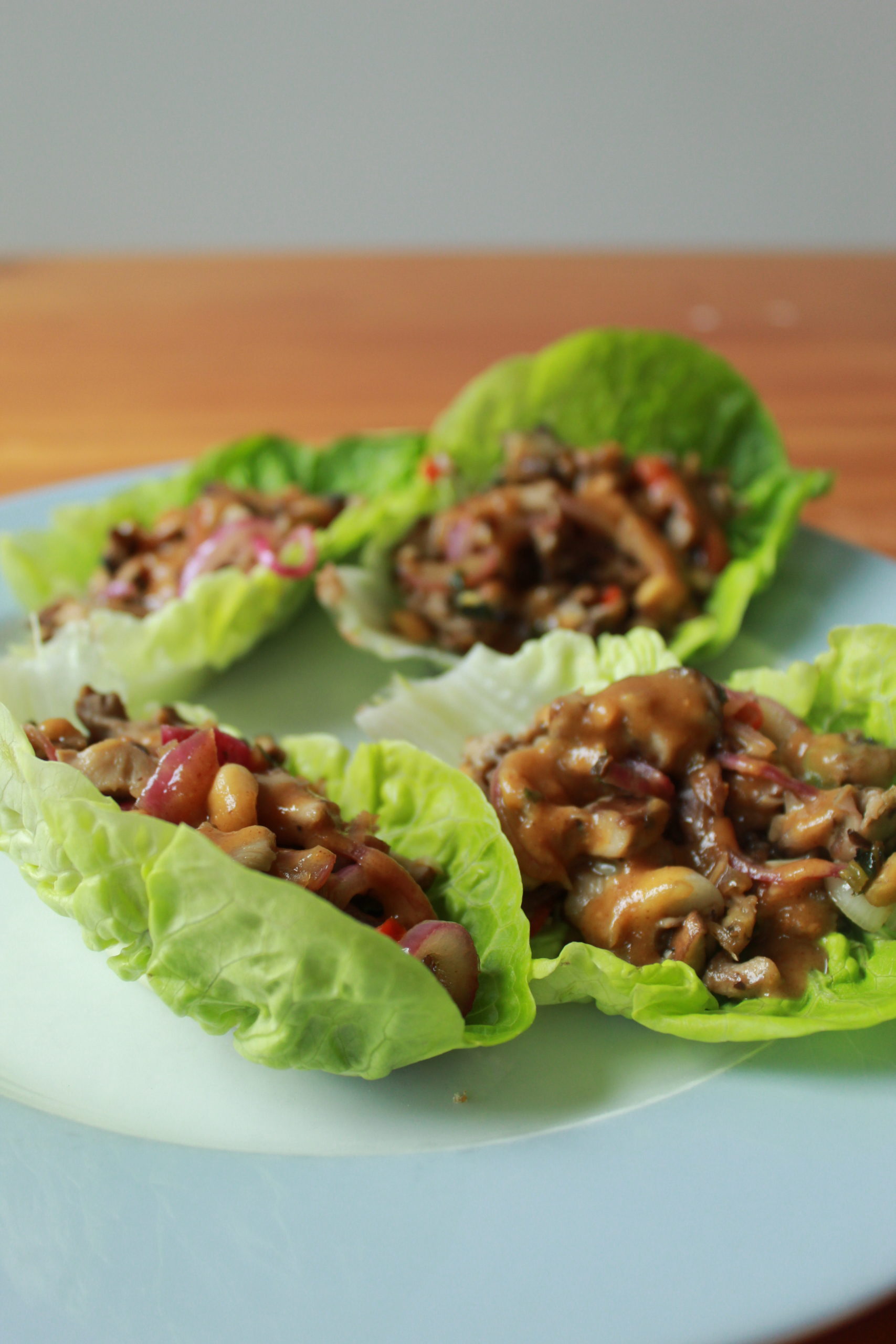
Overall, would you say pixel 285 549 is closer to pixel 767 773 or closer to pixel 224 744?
pixel 224 744

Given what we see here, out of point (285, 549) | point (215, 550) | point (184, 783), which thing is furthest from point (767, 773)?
point (215, 550)

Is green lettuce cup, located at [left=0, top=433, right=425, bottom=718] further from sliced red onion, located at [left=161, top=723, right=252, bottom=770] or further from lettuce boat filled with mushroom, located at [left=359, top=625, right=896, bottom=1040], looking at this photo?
lettuce boat filled with mushroom, located at [left=359, top=625, right=896, bottom=1040]

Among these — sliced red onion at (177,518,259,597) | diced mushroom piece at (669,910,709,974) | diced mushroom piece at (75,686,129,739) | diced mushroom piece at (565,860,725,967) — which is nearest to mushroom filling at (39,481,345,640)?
sliced red onion at (177,518,259,597)

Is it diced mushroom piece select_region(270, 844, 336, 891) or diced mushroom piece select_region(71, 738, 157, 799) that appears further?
diced mushroom piece select_region(71, 738, 157, 799)

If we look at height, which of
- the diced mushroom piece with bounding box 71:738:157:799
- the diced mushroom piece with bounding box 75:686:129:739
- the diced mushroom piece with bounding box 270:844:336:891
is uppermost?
the diced mushroom piece with bounding box 71:738:157:799

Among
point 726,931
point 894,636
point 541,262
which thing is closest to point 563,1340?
point 726,931

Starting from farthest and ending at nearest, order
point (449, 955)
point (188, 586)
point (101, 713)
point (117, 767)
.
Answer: point (188, 586), point (101, 713), point (117, 767), point (449, 955)
